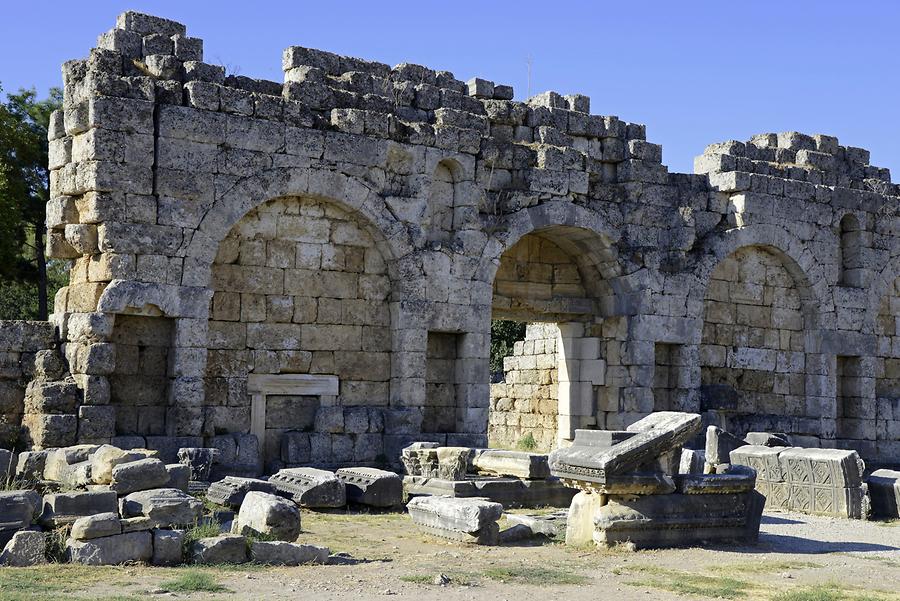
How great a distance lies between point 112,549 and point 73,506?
0.64m

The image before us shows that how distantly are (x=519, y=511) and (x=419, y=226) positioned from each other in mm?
4693

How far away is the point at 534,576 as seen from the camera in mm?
8617

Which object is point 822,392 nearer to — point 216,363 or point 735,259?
point 735,259

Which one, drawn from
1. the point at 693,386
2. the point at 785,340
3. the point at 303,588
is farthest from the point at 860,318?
the point at 303,588

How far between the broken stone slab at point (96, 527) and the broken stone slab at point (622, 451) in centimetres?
419

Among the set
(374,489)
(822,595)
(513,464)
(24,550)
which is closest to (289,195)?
(374,489)

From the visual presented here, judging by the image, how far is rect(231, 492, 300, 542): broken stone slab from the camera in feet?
30.5

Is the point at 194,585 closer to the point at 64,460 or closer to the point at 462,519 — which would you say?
the point at 462,519

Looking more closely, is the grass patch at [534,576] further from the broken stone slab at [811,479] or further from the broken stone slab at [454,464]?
the broken stone slab at [811,479]

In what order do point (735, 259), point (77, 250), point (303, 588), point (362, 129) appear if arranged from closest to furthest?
point (303, 588) → point (77, 250) → point (362, 129) → point (735, 259)

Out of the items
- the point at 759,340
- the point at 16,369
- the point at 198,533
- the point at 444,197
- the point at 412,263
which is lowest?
the point at 198,533

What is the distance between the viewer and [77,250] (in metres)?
13.6

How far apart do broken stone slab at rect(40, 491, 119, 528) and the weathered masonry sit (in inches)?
165

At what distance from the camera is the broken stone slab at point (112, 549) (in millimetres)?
8320
